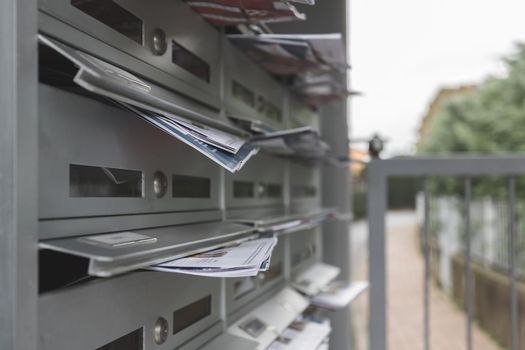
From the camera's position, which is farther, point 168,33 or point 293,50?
point 293,50

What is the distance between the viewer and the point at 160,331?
33.3 inches

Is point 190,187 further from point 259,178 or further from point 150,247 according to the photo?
point 259,178

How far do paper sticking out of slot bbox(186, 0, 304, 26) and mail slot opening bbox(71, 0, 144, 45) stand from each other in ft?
0.67

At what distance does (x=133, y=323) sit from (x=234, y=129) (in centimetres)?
48

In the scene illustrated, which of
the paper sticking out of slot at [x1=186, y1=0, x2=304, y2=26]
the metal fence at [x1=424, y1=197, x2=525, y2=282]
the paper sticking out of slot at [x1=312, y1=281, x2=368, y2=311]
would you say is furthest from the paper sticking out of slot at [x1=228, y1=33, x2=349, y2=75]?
the metal fence at [x1=424, y1=197, x2=525, y2=282]

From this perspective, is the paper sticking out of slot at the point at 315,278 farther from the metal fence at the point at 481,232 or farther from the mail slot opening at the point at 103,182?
the metal fence at the point at 481,232

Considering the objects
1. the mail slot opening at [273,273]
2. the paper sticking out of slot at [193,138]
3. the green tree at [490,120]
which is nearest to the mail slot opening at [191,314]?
the paper sticking out of slot at [193,138]

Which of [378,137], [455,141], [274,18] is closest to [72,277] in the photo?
[274,18]

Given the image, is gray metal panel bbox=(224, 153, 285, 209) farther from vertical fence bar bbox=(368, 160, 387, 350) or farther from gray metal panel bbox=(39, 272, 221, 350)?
vertical fence bar bbox=(368, 160, 387, 350)

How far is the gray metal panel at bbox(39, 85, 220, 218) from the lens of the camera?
622 millimetres

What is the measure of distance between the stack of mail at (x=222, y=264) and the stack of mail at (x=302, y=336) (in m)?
0.50

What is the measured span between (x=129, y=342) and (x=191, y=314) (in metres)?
0.22

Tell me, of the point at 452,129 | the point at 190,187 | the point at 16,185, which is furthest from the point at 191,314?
the point at 452,129

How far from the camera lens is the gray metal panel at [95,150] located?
0.62 meters
